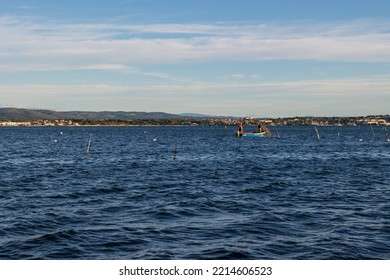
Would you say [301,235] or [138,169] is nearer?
[301,235]

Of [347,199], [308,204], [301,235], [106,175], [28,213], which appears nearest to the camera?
[301,235]

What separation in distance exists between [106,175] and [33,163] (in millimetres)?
23208

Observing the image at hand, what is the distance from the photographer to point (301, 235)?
26.3 metres

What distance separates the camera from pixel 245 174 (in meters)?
58.5

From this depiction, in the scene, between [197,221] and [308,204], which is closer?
[197,221]

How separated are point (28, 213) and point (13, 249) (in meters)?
9.31

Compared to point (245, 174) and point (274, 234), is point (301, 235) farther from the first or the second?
point (245, 174)
